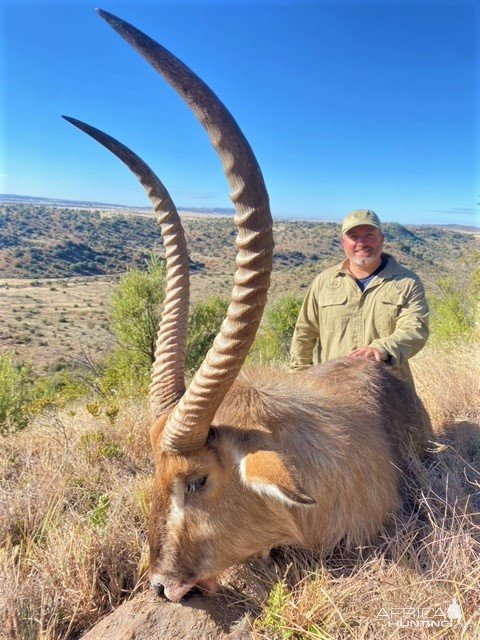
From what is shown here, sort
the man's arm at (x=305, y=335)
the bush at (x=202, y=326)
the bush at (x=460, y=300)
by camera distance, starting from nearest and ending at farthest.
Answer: the man's arm at (x=305, y=335)
the bush at (x=460, y=300)
the bush at (x=202, y=326)

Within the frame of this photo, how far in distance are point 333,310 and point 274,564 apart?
3.20 m

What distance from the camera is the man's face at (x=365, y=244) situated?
535 centimetres

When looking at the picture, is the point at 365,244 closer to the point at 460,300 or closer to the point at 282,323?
the point at 460,300

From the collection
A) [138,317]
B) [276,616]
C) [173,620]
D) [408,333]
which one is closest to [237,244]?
[276,616]

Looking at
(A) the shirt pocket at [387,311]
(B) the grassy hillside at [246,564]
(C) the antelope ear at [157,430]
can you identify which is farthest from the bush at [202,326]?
(C) the antelope ear at [157,430]

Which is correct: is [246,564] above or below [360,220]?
below

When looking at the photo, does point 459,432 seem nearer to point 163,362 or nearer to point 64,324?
point 163,362

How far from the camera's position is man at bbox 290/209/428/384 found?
5.11m

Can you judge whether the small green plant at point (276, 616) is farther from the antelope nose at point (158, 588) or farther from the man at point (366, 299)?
the man at point (366, 299)

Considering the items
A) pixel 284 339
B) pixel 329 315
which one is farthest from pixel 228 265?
pixel 329 315

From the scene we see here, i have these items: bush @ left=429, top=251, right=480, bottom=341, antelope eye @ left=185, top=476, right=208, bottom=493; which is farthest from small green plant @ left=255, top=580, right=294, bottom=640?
bush @ left=429, top=251, right=480, bottom=341

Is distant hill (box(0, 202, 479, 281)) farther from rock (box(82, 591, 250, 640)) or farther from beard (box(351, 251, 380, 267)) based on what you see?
rock (box(82, 591, 250, 640))

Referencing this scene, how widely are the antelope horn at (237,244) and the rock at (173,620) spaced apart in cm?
106

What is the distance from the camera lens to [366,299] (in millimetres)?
5492
